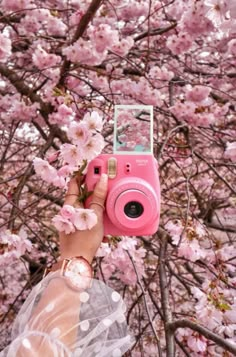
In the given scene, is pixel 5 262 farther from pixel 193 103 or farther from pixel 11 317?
pixel 11 317

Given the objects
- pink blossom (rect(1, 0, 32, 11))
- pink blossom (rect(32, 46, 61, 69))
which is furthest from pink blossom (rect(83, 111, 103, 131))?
pink blossom (rect(1, 0, 32, 11))

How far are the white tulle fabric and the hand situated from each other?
0.05 metres

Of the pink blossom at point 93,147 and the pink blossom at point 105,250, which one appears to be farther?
the pink blossom at point 105,250

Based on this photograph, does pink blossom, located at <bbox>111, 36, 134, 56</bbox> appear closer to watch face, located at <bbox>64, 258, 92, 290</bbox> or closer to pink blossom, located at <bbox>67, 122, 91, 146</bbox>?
pink blossom, located at <bbox>67, 122, 91, 146</bbox>

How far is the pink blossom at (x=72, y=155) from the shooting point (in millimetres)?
1073

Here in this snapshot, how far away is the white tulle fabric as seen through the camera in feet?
2.32

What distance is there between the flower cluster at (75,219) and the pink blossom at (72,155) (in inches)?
7.1

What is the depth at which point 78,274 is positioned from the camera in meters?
0.75

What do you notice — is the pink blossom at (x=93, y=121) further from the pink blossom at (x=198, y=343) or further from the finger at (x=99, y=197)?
the pink blossom at (x=198, y=343)

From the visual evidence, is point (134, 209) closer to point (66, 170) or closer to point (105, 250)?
point (66, 170)

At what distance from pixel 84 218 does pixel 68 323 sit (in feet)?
0.62

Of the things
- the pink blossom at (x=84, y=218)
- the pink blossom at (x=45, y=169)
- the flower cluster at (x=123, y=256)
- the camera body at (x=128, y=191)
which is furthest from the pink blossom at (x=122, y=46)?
the pink blossom at (x=84, y=218)

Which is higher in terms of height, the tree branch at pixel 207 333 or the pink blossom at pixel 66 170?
the pink blossom at pixel 66 170

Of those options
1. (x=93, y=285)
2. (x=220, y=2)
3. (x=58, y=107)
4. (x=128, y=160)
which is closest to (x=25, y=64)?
(x=58, y=107)
